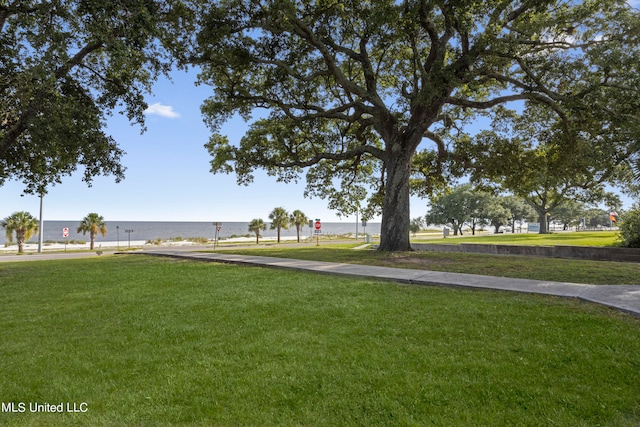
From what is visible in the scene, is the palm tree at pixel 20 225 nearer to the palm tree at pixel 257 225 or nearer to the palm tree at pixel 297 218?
the palm tree at pixel 257 225

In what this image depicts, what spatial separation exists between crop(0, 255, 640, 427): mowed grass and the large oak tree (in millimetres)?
9687

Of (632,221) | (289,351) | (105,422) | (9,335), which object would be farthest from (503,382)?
(632,221)

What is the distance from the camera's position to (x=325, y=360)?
393 cm

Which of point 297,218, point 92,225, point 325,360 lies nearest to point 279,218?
point 297,218

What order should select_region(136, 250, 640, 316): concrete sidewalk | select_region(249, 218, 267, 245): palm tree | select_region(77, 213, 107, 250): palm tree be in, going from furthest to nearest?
select_region(249, 218, 267, 245): palm tree → select_region(77, 213, 107, 250): palm tree → select_region(136, 250, 640, 316): concrete sidewalk

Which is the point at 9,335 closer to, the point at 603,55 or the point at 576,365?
the point at 576,365

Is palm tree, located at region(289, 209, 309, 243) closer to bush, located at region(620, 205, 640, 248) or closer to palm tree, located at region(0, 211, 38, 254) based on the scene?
palm tree, located at region(0, 211, 38, 254)

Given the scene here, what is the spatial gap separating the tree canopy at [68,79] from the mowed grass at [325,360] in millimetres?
5768

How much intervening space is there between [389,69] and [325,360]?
18.2 metres

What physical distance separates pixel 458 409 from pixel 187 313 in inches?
178

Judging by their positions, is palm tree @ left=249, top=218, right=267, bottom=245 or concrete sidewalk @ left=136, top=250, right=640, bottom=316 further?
palm tree @ left=249, top=218, right=267, bottom=245

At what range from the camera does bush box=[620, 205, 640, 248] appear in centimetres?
1751

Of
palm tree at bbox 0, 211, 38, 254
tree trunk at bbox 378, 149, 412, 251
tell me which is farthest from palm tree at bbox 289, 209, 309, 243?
tree trunk at bbox 378, 149, 412, 251

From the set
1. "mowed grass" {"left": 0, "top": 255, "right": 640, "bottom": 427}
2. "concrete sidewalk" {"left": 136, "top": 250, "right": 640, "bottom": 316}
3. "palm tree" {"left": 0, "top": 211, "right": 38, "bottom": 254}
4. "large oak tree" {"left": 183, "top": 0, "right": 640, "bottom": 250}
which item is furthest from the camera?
"palm tree" {"left": 0, "top": 211, "right": 38, "bottom": 254}
